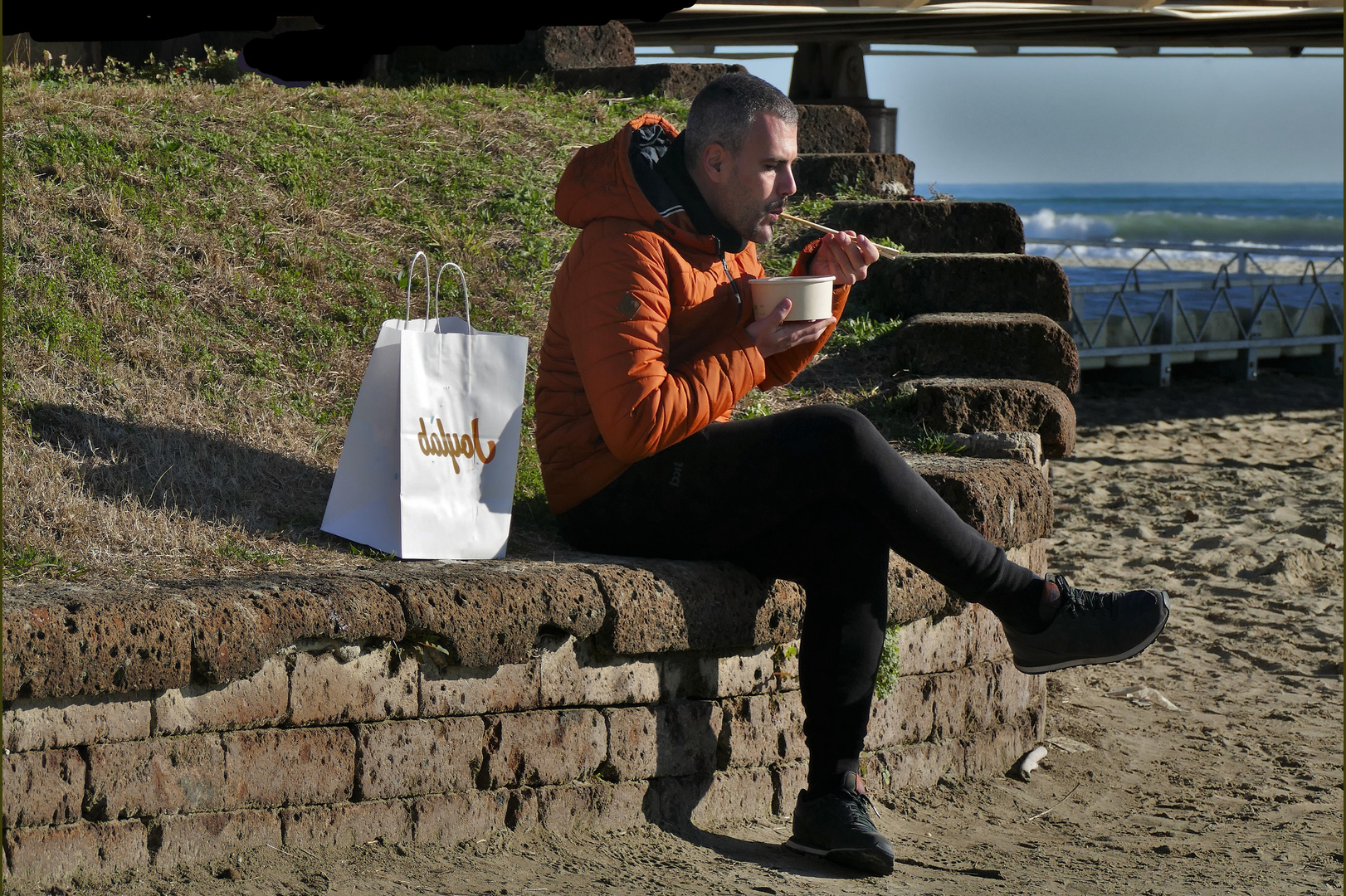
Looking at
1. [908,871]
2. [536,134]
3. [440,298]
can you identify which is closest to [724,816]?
[908,871]

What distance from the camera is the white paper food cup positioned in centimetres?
309

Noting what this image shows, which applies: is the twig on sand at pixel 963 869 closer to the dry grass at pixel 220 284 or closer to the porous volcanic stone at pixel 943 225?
the dry grass at pixel 220 284

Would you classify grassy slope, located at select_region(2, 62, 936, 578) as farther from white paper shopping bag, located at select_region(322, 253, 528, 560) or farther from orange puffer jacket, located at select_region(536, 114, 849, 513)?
orange puffer jacket, located at select_region(536, 114, 849, 513)

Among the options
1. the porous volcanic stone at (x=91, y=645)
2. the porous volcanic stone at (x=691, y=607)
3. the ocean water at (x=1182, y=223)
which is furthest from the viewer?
the ocean water at (x=1182, y=223)

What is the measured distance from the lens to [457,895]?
280 cm

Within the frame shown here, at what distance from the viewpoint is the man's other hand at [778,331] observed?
3086 millimetres

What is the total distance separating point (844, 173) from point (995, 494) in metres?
3.06

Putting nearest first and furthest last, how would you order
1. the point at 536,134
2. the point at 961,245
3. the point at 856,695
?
the point at 856,695 < the point at 961,245 < the point at 536,134

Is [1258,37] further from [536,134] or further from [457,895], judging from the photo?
[457,895]

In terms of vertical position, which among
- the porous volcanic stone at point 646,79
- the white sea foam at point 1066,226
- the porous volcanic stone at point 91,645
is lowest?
the porous volcanic stone at point 91,645

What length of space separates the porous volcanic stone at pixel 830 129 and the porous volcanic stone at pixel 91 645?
5206 mm

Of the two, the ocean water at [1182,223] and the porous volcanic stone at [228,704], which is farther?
the ocean water at [1182,223]

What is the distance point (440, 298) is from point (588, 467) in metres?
1.96

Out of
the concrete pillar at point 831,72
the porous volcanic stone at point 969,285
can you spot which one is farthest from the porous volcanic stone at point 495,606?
the concrete pillar at point 831,72
